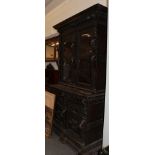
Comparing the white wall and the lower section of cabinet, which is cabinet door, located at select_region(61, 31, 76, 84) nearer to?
the lower section of cabinet

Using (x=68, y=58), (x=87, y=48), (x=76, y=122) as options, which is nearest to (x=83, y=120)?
(x=76, y=122)

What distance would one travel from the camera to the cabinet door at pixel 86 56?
238cm

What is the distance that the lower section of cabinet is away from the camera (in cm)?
234

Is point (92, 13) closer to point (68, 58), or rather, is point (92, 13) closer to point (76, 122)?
point (68, 58)

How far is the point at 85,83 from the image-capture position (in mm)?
2564

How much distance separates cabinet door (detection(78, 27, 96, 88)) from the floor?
109 centimetres

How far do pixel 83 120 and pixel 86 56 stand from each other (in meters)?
0.96
